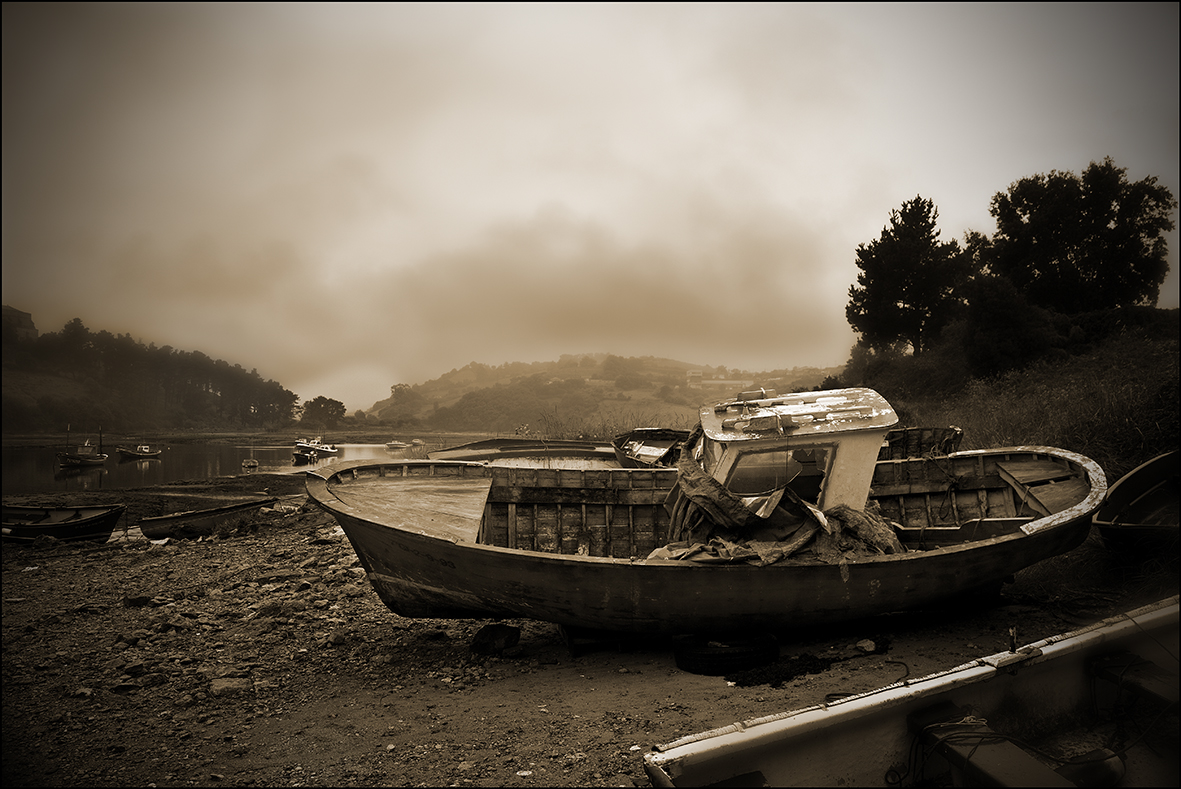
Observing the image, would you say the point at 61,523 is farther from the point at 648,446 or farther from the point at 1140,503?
the point at 1140,503

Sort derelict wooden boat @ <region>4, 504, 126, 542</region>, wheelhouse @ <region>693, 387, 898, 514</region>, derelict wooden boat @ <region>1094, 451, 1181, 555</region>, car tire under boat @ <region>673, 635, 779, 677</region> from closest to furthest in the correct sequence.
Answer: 1. car tire under boat @ <region>673, 635, 779, 677</region>
2. wheelhouse @ <region>693, 387, 898, 514</region>
3. derelict wooden boat @ <region>1094, 451, 1181, 555</region>
4. derelict wooden boat @ <region>4, 504, 126, 542</region>

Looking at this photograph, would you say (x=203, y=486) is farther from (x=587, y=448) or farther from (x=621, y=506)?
(x=621, y=506)

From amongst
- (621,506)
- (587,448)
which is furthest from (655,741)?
(587,448)

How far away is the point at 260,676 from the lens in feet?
17.9

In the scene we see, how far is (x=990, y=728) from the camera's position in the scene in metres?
2.82

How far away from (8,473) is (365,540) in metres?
36.9

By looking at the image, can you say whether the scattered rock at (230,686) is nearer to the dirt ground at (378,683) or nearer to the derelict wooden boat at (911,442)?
the dirt ground at (378,683)

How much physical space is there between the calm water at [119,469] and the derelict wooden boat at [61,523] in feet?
18.7

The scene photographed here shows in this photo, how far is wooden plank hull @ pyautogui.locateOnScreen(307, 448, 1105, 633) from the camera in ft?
16.0

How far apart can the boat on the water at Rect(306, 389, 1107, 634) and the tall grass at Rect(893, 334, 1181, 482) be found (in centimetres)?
211

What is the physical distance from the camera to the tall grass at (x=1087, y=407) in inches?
306

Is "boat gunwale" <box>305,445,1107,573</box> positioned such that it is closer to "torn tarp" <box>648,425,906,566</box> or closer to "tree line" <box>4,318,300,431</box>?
"torn tarp" <box>648,425,906,566</box>

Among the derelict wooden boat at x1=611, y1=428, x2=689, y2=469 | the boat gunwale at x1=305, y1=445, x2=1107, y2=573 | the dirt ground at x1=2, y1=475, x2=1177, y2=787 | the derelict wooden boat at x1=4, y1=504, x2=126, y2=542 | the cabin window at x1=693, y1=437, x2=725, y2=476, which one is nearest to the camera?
the dirt ground at x1=2, y1=475, x2=1177, y2=787

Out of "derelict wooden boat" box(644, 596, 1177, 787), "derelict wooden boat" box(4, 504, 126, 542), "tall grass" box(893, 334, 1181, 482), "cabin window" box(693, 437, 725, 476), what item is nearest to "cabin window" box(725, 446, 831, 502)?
"cabin window" box(693, 437, 725, 476)
